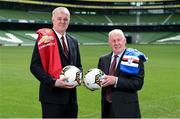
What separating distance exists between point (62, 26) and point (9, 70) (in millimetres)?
18456

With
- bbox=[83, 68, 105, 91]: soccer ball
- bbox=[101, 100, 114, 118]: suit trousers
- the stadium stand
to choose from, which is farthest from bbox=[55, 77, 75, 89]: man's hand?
the stadium stand

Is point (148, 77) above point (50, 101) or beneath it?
beneath

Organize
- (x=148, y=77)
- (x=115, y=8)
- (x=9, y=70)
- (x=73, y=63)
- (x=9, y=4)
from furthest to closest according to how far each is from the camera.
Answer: (x=115, y=8)
(x=9, y=4)
(x=9, y=70)
(x=148, y=77)
(x=73, y=63)

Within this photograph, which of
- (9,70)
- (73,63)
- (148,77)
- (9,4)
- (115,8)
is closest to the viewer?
(73,63)

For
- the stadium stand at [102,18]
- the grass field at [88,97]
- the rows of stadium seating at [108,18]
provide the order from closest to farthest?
the grass field at [88,97]
the stadium stand at [102,18]
the rows of stadium seating at [108,18]

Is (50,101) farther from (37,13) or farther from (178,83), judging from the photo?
(37,13)

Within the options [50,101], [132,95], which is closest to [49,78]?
[50,101]

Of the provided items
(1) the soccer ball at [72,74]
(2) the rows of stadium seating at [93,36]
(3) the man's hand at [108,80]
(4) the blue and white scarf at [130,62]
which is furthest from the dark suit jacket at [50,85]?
(2) the rows of stadium seating at [93,36]

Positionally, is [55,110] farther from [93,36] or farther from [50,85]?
[93,36]

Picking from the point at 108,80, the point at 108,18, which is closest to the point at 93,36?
the point at 108,18

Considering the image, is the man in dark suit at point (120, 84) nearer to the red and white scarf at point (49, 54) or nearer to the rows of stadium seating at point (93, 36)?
the red and white scarf at point (49, 54)

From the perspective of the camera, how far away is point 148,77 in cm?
2150

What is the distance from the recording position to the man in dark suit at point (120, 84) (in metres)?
5.78

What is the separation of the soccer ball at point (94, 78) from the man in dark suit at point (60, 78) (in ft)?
0.74
